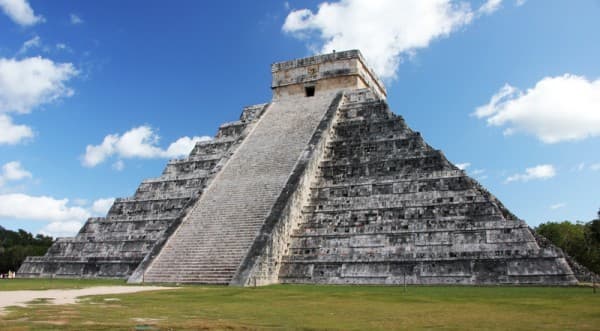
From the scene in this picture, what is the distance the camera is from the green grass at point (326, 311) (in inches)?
249

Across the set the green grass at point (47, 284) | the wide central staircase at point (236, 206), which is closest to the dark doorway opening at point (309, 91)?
the wide central staircase at point (236, 206)

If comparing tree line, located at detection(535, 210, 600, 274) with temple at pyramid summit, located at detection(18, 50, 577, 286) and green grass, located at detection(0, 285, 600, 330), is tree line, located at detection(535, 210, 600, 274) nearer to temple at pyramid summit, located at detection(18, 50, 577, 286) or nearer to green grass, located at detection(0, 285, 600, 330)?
temple at pyramid summit, located at detection(18, 50, 577, 286)

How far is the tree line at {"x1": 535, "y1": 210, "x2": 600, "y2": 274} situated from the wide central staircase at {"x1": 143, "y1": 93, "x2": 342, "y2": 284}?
1021cm

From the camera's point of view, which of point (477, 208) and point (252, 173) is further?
point (252, 173)

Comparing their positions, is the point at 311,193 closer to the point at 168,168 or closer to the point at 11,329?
the point at 168,168

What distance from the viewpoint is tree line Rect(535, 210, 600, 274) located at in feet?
90.0

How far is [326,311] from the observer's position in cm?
801

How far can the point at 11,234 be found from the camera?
49.2m

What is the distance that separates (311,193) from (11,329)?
1204cm

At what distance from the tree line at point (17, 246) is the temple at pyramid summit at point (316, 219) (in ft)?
62.6

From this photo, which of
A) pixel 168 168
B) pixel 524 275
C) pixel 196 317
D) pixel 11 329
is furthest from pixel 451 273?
pixel 168 168

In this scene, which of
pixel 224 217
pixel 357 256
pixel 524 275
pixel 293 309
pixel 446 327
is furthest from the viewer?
pixel 224 217

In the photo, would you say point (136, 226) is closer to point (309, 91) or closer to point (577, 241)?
point (309, 91)

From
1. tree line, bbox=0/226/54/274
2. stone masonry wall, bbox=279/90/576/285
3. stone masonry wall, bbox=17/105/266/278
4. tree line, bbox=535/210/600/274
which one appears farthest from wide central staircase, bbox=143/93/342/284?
tree line, bbox=0/226/54/274
